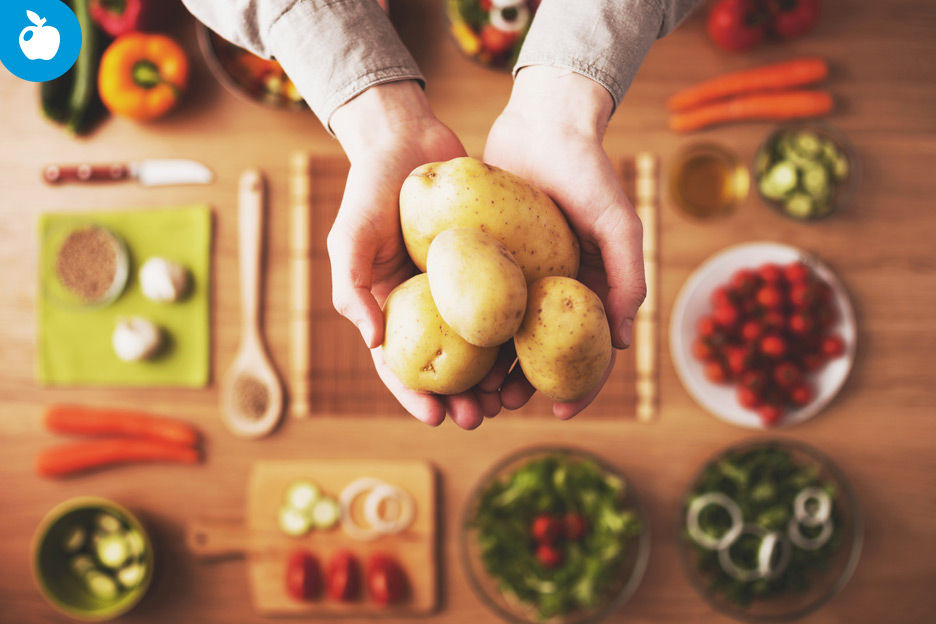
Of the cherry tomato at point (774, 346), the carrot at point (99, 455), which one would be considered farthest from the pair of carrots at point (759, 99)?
the carrot at point (99, 455)

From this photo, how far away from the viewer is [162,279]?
1.44 meters

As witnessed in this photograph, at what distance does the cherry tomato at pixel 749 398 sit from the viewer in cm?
138

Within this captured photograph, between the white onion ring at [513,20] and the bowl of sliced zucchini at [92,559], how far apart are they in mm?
1429

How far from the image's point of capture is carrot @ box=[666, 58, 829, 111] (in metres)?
1.43

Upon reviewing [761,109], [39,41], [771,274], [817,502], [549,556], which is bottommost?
[549,556]

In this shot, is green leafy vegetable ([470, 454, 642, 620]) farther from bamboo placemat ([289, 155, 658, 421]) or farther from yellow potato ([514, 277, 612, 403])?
yellow potato ([514, 277, 612, 403])

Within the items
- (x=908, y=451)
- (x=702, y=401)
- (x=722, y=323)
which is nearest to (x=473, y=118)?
(x=722, y=323)

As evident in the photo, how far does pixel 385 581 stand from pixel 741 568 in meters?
0.83

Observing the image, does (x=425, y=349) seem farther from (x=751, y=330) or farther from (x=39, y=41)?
(x=39, y=41)

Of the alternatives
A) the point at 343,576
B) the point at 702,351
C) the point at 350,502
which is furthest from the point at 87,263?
the point at 702,351

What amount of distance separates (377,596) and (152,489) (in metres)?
0.63

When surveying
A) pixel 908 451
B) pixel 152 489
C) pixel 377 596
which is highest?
pixel 908 451

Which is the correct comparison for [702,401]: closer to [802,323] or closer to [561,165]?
[802,323]

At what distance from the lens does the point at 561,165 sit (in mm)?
862
